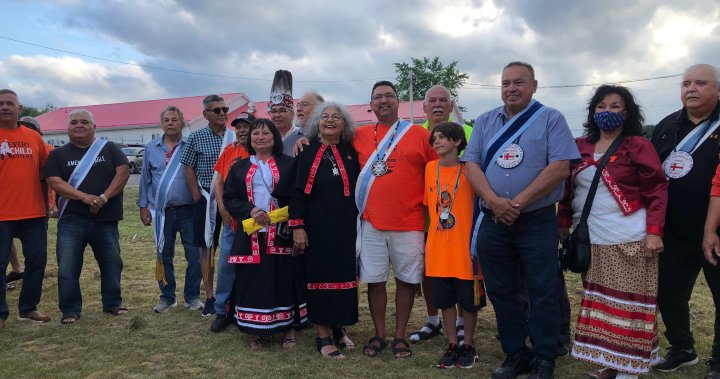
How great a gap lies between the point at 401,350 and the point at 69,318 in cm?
331

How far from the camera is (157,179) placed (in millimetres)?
5723

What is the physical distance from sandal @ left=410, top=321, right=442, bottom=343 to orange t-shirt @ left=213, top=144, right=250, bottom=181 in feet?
7.26

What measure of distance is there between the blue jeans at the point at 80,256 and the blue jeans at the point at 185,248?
483mm

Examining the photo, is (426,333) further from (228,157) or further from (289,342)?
(228,157)

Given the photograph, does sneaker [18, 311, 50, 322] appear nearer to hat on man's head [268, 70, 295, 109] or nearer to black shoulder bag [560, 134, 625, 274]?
hat on man's head [268, 70, 295, 109]

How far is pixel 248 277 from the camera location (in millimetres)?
4516

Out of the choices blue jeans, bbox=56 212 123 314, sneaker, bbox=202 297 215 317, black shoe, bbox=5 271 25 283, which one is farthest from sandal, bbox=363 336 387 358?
black shoe, bbox=5 271 25 283

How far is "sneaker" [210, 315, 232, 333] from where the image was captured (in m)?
4.99

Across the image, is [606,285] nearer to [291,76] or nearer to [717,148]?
[717,148]

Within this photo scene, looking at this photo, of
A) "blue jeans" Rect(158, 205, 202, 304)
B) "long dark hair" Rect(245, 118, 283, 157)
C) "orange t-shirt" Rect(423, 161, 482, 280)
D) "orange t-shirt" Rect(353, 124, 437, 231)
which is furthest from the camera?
"blue jeans" Rect(158, 205, 202, 304)

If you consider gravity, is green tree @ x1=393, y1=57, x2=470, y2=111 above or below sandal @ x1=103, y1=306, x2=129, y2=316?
above

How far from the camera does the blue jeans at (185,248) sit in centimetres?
568

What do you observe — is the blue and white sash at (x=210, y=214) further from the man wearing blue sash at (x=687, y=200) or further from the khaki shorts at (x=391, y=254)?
the man wearing blue sash at (x=687, y=200)

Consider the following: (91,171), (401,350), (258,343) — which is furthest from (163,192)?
(401,350)
